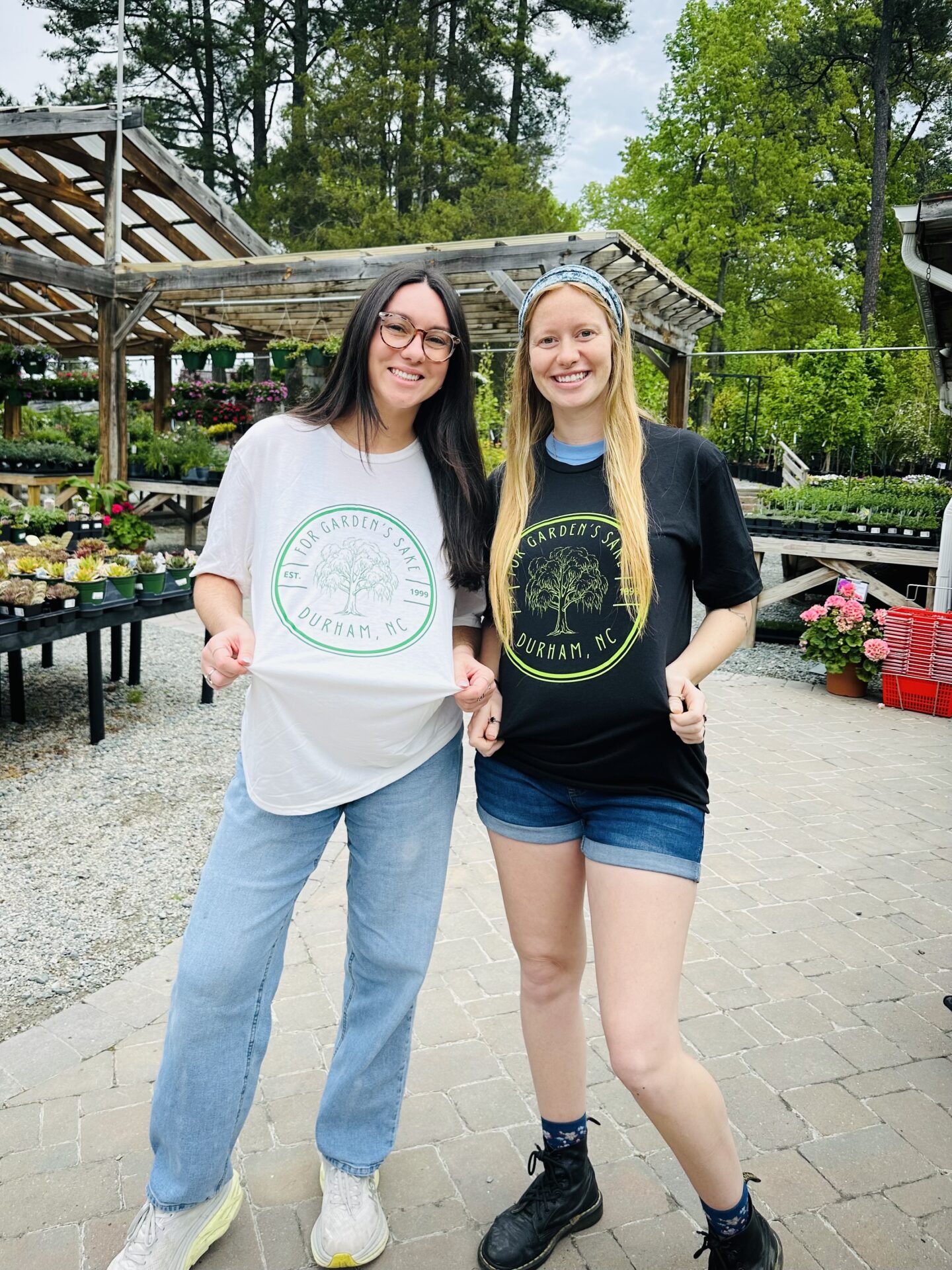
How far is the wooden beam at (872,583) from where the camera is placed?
304 inches

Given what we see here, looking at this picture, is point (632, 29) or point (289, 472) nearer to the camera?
point (289, 472)

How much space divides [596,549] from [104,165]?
10.8 metres

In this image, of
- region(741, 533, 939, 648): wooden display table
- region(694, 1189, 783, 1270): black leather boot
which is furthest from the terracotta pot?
region(694, 1189, 783, 1270): black leather boot

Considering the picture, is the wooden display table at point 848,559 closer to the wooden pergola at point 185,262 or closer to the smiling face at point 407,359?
the wooden pergola at point 185,262

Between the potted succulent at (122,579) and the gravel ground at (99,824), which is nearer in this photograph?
the gravel ground at (99,824)

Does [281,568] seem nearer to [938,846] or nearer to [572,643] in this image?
[572,643]

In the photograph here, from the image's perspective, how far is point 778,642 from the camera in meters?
9.01

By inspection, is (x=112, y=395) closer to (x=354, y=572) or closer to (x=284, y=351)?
(x=284, y=351)

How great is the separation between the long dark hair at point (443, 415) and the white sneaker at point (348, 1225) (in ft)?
3.97

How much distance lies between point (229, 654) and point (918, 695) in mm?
6135

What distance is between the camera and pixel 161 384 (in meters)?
15.4

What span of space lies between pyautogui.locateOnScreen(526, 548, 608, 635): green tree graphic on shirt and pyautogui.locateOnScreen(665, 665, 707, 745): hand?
19cm

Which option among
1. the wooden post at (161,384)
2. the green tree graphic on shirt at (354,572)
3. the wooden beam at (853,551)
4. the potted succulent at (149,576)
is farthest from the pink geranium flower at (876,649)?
the wooden post at (161,384)

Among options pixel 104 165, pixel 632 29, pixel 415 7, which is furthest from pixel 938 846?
pixel 632 29
